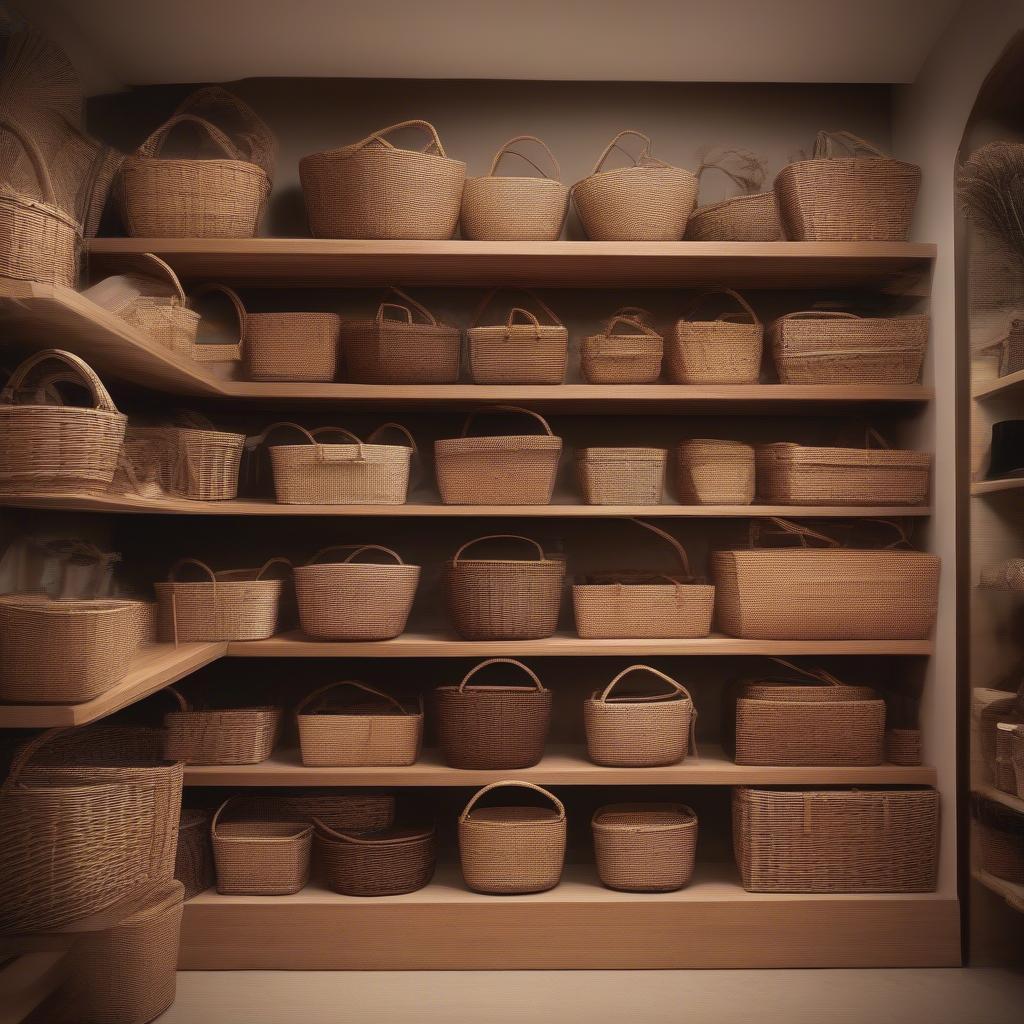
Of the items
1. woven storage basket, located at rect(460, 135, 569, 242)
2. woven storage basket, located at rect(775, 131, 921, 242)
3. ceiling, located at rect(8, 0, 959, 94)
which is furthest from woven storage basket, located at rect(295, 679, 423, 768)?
ceiling, located at rect(8, 0, 959, 94)

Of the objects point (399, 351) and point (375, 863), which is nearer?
point (375, 863)

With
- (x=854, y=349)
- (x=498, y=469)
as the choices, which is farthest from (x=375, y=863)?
(x=854, y=349)

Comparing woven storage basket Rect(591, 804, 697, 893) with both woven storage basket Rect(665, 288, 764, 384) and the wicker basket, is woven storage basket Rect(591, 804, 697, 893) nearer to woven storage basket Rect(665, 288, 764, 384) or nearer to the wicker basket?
the wicker basket

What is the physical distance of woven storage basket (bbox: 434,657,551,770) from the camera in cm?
346

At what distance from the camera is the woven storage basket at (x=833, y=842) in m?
3.47

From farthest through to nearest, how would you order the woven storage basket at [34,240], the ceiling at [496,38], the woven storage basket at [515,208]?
the woven storage basket at [515,208]
the ceiling at [496,38]
the woven storage basket at [34,240]

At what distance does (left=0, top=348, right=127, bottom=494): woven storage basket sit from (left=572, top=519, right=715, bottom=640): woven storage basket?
170 centimetres

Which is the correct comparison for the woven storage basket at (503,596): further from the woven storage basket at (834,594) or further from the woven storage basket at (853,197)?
the woven storage basket at (853,197)

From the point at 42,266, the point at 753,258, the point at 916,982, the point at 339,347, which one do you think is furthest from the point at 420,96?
the point at 916,982

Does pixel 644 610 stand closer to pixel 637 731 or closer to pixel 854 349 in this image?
pixel 637 731

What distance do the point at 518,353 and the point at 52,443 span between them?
1.66m

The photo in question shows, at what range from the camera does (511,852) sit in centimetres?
340

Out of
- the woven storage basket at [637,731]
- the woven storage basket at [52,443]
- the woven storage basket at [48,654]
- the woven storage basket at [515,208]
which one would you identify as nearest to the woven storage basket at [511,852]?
the woven storage basket at [637,731]

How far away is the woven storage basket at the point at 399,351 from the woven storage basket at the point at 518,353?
10 centimetres
